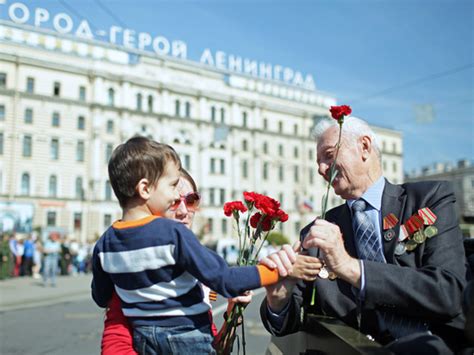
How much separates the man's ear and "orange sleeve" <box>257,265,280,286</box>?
0.94m

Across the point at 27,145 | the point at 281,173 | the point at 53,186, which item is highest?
the point at 27,145

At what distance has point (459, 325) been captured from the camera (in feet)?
6.34

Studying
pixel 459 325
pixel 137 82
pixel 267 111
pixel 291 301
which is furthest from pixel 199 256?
pixel 267 111

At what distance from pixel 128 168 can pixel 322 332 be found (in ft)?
3.16

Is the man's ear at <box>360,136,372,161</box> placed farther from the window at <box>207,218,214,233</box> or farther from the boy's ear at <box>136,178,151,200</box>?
the window at <box>207,218,214,233</box>

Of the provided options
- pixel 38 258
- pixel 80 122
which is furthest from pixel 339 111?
pixel 80 122

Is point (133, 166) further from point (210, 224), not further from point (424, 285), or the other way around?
point (210, 224)

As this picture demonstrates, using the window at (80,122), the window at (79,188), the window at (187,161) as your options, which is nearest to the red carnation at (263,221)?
the window at (79,188)

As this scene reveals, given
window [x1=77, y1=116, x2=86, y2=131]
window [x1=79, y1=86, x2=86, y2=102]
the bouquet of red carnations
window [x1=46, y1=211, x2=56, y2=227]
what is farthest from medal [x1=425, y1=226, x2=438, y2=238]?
window [x1=79, y1=86, x2=86, y2=102]

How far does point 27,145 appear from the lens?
49.6 meters

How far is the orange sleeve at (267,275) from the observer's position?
1.87 metres

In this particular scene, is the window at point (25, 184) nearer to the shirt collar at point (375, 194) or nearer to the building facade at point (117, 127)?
the building facade at point (117, 127)

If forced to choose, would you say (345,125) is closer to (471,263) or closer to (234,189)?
(471,263)

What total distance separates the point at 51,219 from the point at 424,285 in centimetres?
5117
